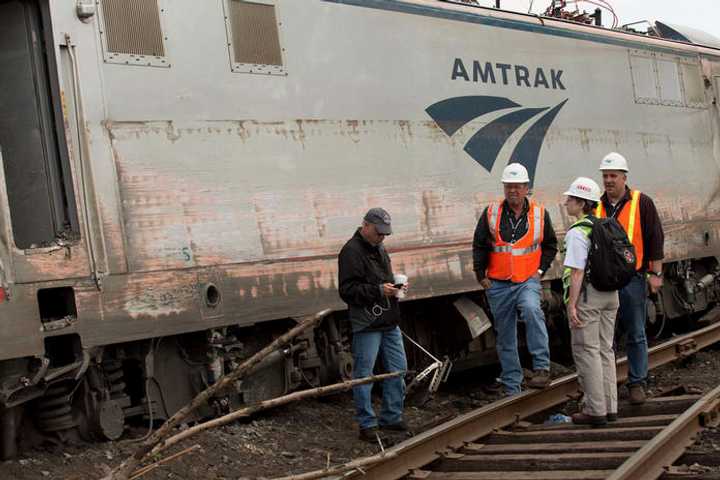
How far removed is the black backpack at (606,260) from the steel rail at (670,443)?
38.6 inches

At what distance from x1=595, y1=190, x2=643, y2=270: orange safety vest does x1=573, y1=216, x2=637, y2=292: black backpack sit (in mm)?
987

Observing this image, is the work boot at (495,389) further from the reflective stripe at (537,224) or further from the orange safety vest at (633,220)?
Answer: the orange safety vest at (633,220)

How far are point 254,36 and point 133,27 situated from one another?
100 cm

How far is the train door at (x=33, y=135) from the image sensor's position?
640cm

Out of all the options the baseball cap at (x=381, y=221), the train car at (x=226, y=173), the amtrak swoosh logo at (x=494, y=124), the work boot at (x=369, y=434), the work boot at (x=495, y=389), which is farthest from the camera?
the work boot at (x=495, y=389)

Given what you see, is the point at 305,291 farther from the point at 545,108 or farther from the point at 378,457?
the point at 545,108

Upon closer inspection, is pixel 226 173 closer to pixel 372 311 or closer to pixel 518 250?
pixel 372 311

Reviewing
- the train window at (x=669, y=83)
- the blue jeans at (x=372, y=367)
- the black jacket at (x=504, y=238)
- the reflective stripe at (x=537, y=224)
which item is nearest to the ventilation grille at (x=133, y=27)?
the blue jeans at (x=372, y=367)

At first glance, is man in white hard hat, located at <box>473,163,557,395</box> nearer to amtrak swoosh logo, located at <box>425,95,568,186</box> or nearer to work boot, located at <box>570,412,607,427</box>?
work boot, located at <box>570,412,607,427</box>

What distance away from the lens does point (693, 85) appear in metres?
12.4

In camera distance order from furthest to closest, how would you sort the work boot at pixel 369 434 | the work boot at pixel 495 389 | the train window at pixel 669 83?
the train window at pixel 669 83, the work boot at pixel 495 389, the work boot at pixel 369 434

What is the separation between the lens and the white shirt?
685cm

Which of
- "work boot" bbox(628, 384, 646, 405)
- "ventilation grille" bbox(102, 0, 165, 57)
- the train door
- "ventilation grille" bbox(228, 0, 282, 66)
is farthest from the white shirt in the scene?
the train door

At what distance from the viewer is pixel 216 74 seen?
282 inches
